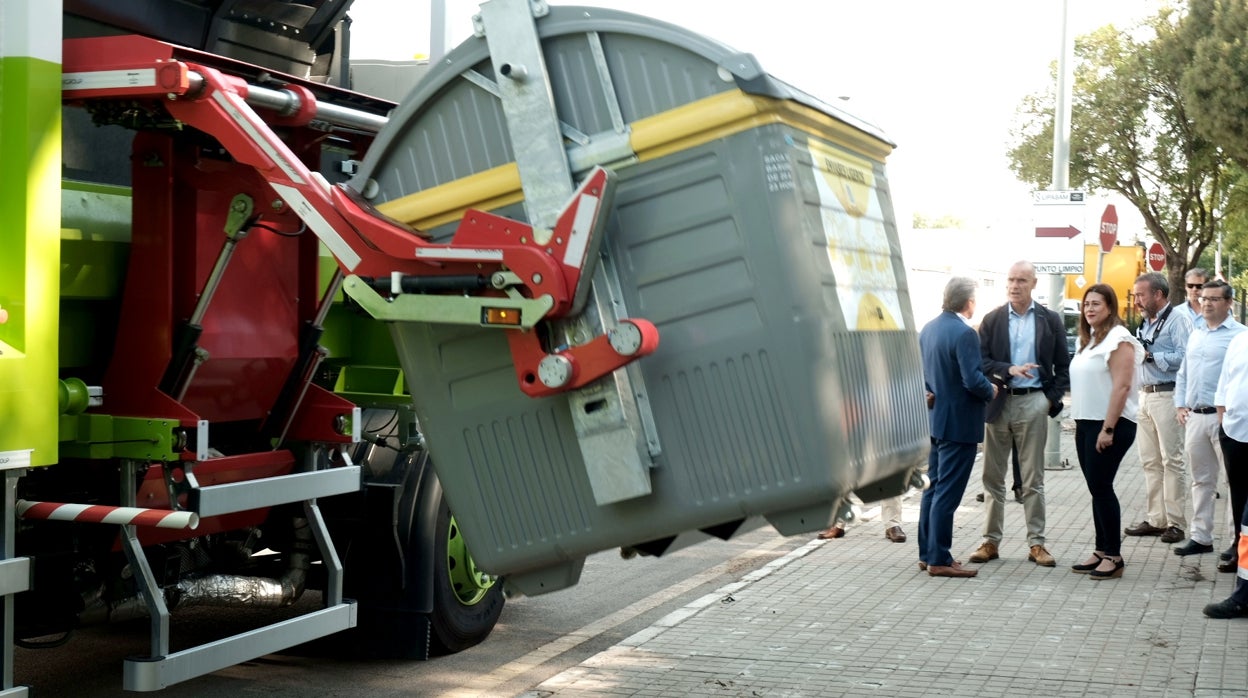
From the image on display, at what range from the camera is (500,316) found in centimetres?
394

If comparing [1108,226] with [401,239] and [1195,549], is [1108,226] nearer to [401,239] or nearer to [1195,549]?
[1195,549]

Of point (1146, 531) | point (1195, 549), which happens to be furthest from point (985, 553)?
point (1146, 531)

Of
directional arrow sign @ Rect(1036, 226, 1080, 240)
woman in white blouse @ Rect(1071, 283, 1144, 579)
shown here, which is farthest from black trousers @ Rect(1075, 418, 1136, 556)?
directional arrow sign @ Rect(1036, 226, 1080, 240)

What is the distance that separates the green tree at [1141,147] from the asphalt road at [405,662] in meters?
30.3

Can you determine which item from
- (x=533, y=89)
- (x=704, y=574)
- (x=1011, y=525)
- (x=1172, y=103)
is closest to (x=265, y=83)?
(x=533, y=89)

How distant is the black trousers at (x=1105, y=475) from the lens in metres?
8.12

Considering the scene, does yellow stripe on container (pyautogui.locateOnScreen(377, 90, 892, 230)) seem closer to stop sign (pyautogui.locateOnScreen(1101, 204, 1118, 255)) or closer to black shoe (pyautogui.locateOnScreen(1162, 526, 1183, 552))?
black shoe (pyautogui.locateOnScreen(1162, 526, 1183, 552))

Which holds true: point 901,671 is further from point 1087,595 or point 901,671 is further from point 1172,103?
point 1172,103

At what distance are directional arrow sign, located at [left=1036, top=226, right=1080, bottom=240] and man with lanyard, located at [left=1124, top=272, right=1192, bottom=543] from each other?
12.4ft

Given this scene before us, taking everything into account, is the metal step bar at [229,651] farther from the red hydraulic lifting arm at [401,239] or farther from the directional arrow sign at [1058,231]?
the directional arrow sign at [1058,231]

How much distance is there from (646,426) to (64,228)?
2151 mm

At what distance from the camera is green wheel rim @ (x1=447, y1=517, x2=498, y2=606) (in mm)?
6199

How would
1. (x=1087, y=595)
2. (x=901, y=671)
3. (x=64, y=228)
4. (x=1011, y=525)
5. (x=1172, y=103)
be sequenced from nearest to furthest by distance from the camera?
1. (x=64, y=228)
2. (x=901, y=671)
3. (x=1087, y=595)
4. (x=1011, y=525)
5. (x=1172, y=103)

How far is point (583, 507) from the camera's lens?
411 cm
